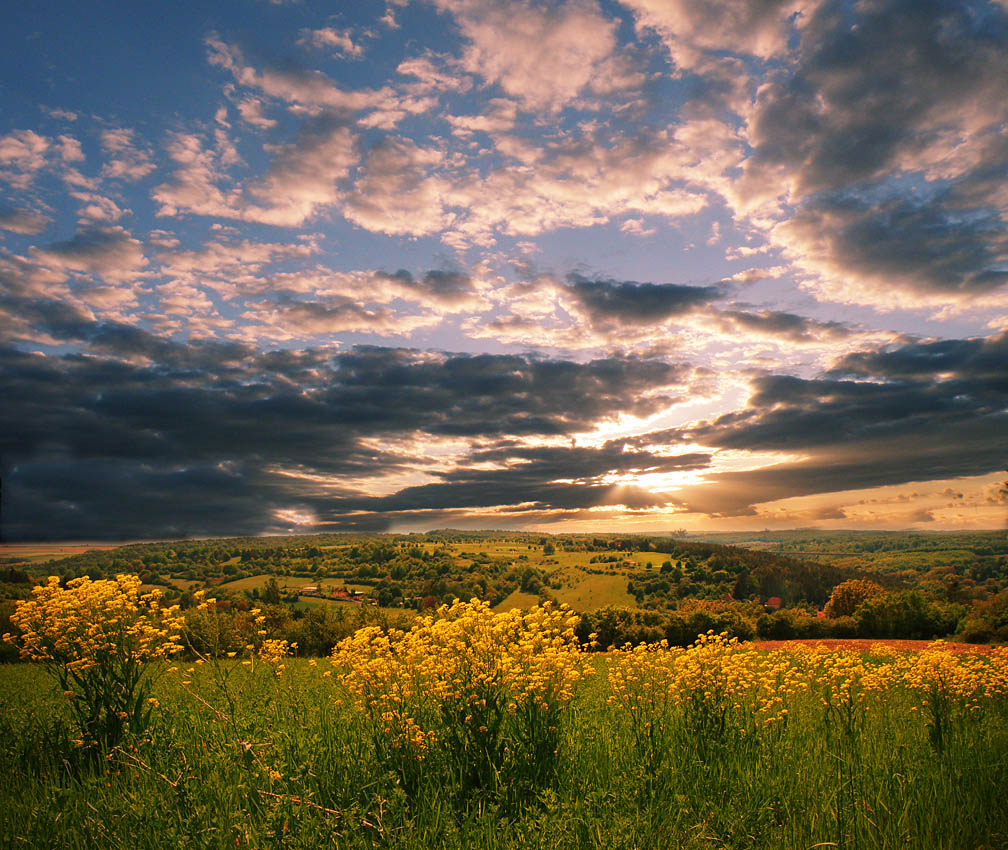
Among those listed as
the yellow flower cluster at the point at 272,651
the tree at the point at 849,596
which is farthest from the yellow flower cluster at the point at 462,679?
the tree at the point at 849,596

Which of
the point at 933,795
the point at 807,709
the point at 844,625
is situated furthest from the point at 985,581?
the point at 933,795

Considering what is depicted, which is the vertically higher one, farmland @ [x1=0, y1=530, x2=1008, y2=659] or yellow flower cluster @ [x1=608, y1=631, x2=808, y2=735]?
yellow flower cluster @ [x1=608, y1=631, x2=808, y2=735]

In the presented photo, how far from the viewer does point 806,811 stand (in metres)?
5.82

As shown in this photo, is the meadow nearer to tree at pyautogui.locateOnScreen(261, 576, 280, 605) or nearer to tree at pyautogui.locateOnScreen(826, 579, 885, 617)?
tree at pyautogui.locateOnScreen(826, 579, 885, 617)

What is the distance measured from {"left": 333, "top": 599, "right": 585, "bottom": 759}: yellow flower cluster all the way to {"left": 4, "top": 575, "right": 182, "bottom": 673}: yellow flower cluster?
3346mm

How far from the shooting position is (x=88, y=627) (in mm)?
8219

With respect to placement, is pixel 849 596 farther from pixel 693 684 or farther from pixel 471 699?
pixel 471 699

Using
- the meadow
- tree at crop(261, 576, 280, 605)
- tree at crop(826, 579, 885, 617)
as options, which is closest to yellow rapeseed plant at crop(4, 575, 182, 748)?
the meadow

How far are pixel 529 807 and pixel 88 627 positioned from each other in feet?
24.3

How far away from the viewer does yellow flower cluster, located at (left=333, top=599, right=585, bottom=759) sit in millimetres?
6488

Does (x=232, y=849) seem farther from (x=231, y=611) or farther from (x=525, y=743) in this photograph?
(x=231, y=611)

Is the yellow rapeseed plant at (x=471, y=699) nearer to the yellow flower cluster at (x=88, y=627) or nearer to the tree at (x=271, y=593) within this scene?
the yellow flower cluster at (x=88, y=627)

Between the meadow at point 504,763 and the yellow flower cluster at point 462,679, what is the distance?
30 mm

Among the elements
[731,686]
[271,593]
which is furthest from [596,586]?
[731,686]
